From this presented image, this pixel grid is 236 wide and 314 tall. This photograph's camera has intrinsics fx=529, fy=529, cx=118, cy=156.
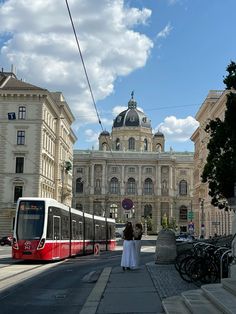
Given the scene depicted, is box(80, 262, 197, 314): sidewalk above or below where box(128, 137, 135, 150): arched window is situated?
below

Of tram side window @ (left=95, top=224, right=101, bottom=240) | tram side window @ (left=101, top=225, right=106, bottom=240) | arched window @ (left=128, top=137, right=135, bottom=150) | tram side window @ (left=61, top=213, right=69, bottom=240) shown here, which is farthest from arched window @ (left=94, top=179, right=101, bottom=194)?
tram side window @ (left=61, top=213, right=69, bottom=240)

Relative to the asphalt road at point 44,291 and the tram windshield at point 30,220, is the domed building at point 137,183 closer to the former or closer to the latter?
the tram windshield at point 30,220

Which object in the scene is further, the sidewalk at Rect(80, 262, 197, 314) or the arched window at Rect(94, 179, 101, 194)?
the arched window at Rect(94, 179, 101, 194)

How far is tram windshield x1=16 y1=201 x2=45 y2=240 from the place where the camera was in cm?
2391

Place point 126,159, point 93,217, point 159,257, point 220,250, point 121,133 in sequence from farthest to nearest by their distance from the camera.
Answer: point 121,133, point 126,159, point 93,217, point 159,257, point 220,250

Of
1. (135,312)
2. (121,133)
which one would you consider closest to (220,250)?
(135,312)

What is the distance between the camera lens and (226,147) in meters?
18.3

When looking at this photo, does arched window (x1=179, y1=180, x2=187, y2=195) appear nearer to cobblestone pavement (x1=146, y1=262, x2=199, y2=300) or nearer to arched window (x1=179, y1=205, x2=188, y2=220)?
arched window (x1=179, y1=205, x2=188, y2=220)

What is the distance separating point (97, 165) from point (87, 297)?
14580 cm

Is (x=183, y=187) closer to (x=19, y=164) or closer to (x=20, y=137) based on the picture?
(x=20, y=137)

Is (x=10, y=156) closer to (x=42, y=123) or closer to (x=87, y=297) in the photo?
(x=42, y=123)

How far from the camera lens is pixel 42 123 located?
68.8 metres

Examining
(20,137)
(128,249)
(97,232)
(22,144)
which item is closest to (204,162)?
(22,144)

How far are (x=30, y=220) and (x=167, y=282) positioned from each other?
11.0m
